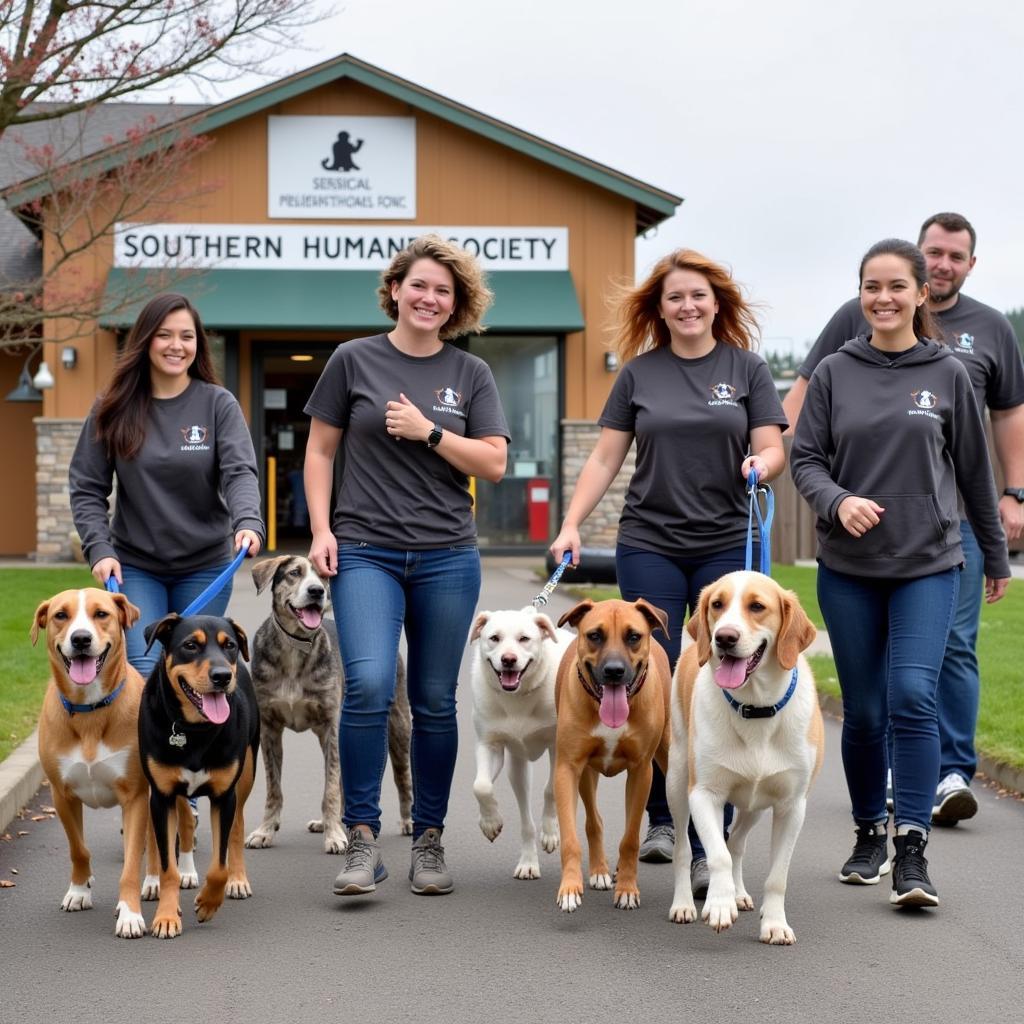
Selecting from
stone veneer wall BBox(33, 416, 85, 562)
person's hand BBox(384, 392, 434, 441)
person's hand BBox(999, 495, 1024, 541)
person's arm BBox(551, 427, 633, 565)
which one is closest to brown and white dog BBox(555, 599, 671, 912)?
person's arm BBox(551, 427, 633, 565)

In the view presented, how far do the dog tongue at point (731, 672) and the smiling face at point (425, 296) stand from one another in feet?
6.19

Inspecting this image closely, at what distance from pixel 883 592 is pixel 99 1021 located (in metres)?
3.29

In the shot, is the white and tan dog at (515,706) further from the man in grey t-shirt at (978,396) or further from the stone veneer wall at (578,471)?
the stone veneer wall at (578,471)

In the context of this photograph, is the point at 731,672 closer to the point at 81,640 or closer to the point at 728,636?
→ the point at 728,636

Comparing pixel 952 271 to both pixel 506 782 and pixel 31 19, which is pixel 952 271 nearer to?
pixel 506 782

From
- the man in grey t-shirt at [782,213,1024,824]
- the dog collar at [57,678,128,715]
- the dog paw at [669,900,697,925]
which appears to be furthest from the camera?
the man in grey t-shirt at [782,213,1024,824]

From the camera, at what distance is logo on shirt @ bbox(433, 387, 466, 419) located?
5988 millimetres

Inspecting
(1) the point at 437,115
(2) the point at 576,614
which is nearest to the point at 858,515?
(2) the point at 576,614

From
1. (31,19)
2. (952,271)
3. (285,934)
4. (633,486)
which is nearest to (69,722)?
(285,934)

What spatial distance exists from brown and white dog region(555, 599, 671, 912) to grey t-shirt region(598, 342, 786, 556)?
49cm

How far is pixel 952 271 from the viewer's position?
7004mm

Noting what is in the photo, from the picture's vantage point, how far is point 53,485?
23.4 meters

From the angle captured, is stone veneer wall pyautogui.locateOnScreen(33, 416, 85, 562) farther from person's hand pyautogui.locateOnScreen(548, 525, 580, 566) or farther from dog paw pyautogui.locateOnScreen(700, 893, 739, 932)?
dog paw pyautogui.locateOnScreen(700, 893, 739, 932)

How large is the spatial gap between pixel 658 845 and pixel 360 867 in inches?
55.9
